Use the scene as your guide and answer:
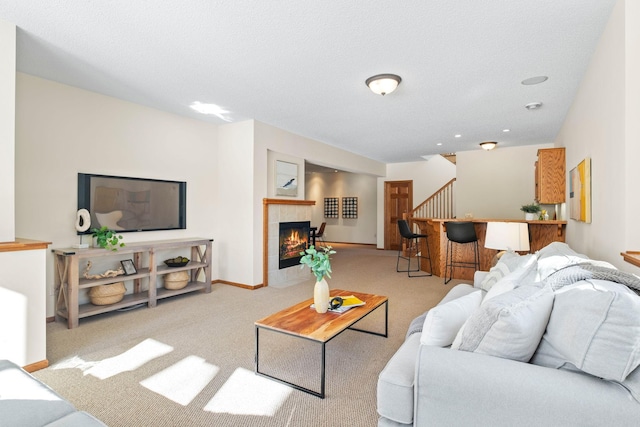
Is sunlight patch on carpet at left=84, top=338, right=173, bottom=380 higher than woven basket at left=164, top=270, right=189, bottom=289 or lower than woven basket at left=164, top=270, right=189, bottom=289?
lower

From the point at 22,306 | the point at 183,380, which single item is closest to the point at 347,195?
the point at 183,380

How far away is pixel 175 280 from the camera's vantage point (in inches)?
169

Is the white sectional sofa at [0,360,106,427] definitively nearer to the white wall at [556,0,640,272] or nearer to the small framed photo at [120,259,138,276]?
the small framed photo at [120,259,138,276]

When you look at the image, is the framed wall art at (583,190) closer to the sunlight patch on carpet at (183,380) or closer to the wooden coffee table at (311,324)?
the wooden coffee table at (311,324)

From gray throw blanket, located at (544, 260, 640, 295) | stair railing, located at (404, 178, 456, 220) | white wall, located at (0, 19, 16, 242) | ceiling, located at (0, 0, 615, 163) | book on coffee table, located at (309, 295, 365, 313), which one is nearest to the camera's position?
gray throw blanket, located at (544, 260, 640, 295)

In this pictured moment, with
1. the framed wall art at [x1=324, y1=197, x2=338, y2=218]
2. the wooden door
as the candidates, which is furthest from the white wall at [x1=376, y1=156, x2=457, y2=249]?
the framed wall art at [x1=324, y1=197, x2=338, y2=218]

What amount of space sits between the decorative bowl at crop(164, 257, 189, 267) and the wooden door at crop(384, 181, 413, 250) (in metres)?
6.37

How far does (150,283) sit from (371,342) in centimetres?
271

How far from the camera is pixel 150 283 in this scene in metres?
3.97

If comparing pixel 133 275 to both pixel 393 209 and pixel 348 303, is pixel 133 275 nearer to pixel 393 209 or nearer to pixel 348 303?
pixel 348 303

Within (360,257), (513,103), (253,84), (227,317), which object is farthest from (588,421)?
(360,257)

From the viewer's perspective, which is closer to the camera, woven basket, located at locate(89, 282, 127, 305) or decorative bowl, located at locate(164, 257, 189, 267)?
woven basket, located at locate(89, 282, 127, 305)

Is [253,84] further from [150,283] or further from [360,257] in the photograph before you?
[360,257]

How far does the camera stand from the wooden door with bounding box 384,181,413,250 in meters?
9.48
